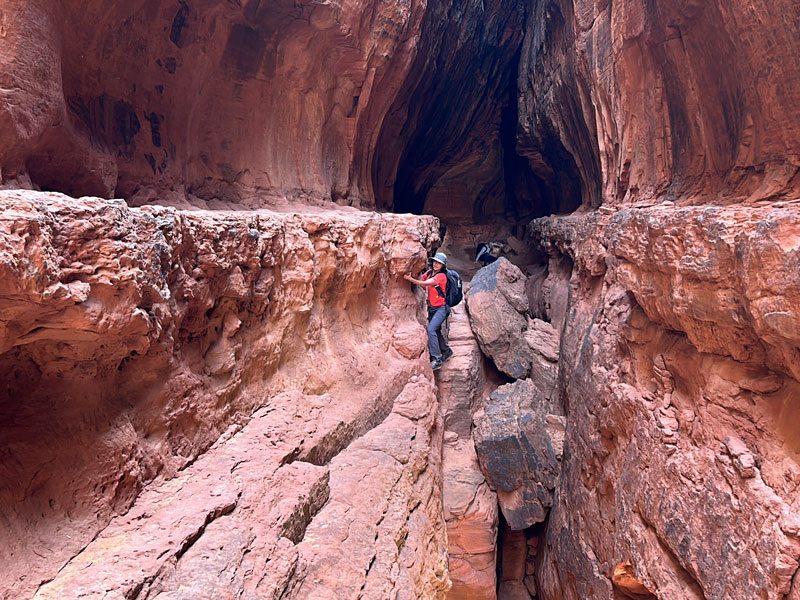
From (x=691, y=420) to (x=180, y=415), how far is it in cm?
358

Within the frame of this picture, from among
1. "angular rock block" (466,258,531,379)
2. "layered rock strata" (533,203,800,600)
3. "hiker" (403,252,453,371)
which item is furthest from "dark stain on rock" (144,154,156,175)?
"angular rock block" (466,258,531,379)

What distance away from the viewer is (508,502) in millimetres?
6047

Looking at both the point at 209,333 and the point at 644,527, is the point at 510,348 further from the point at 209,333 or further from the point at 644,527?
the point at 209,333

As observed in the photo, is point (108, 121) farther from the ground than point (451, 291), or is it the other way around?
point (108, 121)

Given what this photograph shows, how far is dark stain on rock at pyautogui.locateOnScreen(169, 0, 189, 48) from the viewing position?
194 inches

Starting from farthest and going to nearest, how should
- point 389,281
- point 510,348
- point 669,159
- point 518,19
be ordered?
point 518,19 → point 510,348 → point 669,159 → point 389,281

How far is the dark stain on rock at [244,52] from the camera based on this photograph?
5773 mm

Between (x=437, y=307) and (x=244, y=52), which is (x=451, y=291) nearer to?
(x=437, y=307)

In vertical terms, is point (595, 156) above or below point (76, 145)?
above

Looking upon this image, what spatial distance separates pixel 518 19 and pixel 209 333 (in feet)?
49.0

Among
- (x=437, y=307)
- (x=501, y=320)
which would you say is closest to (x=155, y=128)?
(x=437, y=307)

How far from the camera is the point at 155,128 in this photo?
5.08 metres

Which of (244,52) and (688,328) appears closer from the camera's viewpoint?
(688,328)

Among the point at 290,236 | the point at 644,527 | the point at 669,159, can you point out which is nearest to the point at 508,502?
the point at 644,527
